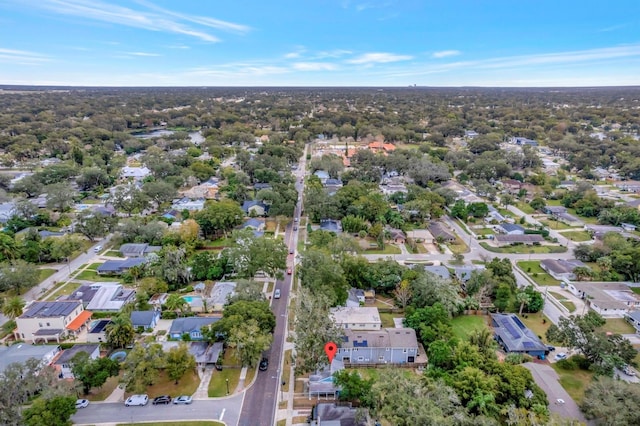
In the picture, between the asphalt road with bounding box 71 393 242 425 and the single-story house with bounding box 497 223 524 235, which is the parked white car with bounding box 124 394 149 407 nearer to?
the asphalt road with bounding box 71 393 242 425

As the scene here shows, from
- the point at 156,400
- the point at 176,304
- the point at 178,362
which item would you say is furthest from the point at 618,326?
the point at 176,304

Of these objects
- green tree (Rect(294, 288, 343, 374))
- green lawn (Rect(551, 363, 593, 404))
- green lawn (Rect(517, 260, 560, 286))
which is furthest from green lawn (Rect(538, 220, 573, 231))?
green tree (Rect(294, 288, 343, 374))

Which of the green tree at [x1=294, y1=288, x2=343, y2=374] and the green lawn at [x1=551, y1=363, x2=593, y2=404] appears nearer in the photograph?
the green lawn at [x1=551, y1=363, x2=593, y2=404]

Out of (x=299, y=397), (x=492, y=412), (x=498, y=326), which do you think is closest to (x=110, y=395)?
(x=299, y=397)

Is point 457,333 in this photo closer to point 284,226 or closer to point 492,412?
point 492,412

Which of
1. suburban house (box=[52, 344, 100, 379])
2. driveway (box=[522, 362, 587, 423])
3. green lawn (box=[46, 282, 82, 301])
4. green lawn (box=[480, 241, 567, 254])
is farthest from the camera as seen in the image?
green lawn (box=[480, 241, 567, 254])
